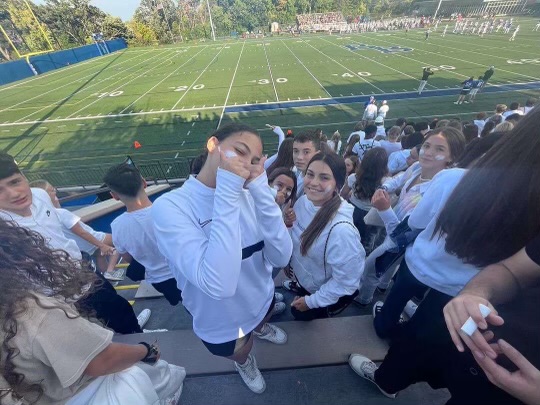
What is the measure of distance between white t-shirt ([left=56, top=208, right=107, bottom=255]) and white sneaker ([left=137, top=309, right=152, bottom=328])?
45.2 inches

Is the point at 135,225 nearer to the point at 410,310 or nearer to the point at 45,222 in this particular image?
the point at 45,222

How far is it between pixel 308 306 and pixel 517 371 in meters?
1.56

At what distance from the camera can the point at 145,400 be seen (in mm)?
1495

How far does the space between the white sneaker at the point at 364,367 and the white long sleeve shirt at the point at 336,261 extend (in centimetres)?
51

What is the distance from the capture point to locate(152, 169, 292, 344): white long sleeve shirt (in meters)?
1.46

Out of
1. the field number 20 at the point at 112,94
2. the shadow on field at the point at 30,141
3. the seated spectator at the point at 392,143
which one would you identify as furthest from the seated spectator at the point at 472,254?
the field number 20 at the point at 112,94

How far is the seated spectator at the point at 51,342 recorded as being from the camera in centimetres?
108

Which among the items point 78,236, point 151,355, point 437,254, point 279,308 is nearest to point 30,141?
point 78,236

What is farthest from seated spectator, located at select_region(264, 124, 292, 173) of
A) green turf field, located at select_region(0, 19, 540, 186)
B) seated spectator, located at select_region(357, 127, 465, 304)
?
green turf field, located at select_region(0, 19, 540, 186)

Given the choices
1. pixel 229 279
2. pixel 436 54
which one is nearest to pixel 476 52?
pixel 436 54

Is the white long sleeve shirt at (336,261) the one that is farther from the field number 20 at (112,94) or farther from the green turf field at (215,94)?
the field number 20 at (112,94)

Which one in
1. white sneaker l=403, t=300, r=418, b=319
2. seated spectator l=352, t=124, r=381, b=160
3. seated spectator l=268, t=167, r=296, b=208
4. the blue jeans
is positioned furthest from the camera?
seated spectator l=352, t=124, r=381, b=160

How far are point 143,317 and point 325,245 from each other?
2590 millimetres

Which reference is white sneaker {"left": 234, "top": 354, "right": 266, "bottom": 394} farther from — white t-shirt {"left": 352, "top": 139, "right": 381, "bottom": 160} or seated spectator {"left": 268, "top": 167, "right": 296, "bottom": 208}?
white t-shirt {"left": 352, "top": 139, "right": 381, "bottom": 160}
